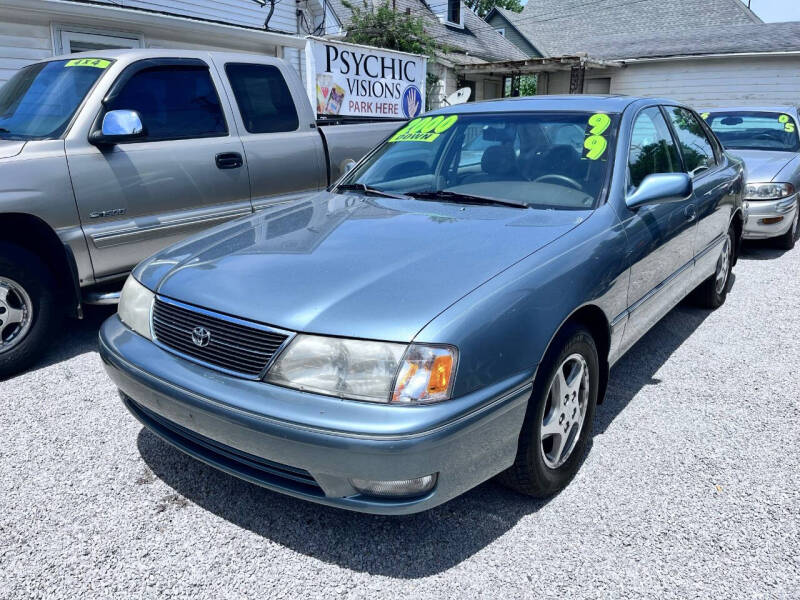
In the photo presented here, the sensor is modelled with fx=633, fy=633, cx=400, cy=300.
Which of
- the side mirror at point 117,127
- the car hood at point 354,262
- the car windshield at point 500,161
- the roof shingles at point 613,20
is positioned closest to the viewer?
the car hood at point 354,262

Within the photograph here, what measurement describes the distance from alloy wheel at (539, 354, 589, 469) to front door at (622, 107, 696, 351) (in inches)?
23.0

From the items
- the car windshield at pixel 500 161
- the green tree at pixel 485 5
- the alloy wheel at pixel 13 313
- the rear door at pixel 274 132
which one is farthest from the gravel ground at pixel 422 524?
the green tree at pixel 485 5

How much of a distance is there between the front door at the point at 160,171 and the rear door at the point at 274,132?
129 millimetres

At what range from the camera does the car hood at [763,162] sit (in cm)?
696

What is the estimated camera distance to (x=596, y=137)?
323cm

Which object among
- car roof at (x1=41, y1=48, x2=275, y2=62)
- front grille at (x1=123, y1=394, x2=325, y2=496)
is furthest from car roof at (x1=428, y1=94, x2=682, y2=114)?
front grille at (x1=123, y1=394, x2=325, y2=496)

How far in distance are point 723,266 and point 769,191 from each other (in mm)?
2372

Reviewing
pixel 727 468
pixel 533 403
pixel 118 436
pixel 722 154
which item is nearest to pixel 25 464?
pixel 118 436

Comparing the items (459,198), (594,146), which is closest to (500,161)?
(459,198)

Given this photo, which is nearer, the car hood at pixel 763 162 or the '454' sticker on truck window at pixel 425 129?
the '454' sticker on truck window at pixel 425 129

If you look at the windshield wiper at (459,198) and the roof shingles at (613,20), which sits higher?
the roof shingles at (613,20)

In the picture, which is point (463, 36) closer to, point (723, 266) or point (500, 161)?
point (723, 266)

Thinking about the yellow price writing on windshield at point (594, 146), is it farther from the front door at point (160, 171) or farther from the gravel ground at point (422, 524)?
the front door at point (160, 171)

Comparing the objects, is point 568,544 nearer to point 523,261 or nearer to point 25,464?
point 523,261
